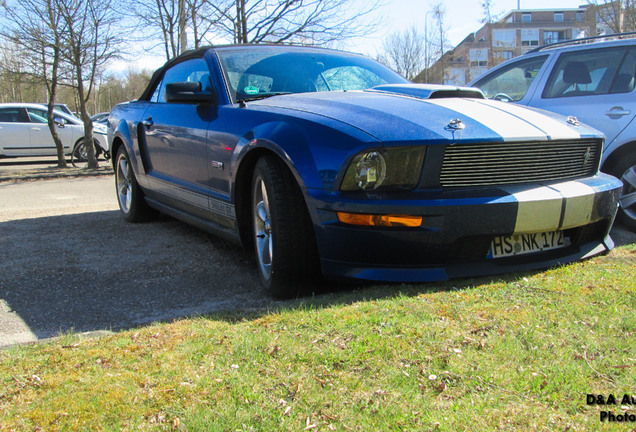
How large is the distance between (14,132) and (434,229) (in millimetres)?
16472

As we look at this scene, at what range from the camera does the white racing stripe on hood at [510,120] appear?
11.2ft

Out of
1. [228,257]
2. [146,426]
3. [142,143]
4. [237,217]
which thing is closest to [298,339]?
Answer: [146,426]

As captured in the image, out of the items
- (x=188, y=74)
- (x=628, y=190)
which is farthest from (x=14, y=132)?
(x=628, y=190)

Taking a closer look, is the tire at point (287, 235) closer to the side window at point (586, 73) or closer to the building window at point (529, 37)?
the side window at point (586, 73)

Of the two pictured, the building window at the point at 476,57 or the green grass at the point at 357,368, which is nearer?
the green grass at the point at 357,368

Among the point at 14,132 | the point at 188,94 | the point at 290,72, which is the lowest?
the point at 14,132

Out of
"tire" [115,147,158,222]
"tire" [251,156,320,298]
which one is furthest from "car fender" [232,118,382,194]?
"tire" [115,147,158,222]

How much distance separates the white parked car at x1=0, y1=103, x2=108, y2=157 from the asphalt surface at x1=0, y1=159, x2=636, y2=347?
1101cm

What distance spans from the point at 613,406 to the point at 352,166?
170 cm

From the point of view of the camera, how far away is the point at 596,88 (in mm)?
5461

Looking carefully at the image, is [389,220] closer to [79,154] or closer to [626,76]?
[626,76]

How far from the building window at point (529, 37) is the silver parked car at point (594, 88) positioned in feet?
252

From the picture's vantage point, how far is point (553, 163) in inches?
143

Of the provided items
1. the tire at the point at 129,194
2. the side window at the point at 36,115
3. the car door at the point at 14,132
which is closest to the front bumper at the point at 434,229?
the tire at the point at 129,194
